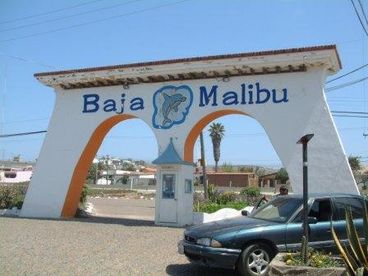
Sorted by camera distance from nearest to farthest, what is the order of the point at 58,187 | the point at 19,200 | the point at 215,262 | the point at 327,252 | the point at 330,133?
1. the point at 215,262
2. the point at 327,252
3. the point at 330,133
4. the point at 58,187
5. the point at 19,200

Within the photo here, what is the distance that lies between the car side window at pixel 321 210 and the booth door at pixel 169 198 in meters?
8.23

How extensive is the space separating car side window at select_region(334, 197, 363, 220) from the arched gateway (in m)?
5.46

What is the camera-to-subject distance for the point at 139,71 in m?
18.4

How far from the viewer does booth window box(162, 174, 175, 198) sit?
17.6 m

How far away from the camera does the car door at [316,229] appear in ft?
29.8

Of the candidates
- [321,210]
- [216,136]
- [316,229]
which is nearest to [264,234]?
[316,229]

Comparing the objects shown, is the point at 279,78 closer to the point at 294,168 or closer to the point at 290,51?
the point at 290,51

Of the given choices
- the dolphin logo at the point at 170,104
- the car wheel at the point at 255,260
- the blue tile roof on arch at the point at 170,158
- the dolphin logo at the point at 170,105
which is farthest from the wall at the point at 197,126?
the car wheel at the point at 255,260

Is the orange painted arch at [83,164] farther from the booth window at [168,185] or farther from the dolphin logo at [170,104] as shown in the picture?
the booth window at [168,185]

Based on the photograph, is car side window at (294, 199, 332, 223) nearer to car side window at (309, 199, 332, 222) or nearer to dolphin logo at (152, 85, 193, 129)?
car side window at (309, 199, 332, 222)

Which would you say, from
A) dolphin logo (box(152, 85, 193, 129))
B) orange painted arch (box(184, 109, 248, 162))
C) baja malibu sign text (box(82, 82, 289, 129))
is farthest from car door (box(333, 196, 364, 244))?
dolphin logo (box(152, 85, 193, 129))

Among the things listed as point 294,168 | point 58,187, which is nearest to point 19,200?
point 58,187

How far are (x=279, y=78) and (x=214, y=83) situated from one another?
2281 mm

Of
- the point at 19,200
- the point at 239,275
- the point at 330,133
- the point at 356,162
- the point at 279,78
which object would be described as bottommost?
the point at 239,275
